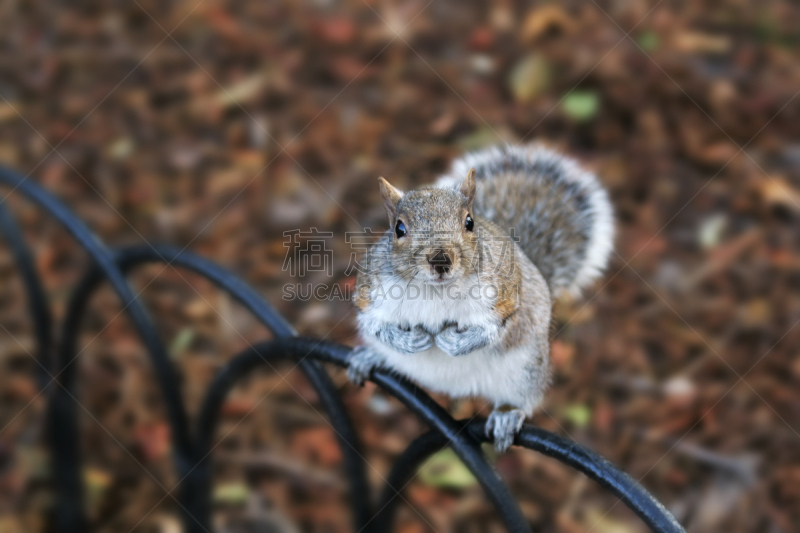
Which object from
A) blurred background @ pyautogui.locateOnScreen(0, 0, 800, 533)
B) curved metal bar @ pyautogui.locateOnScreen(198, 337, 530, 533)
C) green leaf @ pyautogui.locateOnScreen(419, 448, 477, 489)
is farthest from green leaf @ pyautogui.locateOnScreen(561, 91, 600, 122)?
curved metal bar @ pyautogui.locateOnScreen(198, 337, 530, 533)

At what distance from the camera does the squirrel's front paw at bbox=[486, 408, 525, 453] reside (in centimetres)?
97

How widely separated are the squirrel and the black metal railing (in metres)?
0.07

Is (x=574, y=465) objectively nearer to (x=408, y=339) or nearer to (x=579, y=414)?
(x=408, y=339)

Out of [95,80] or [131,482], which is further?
[95,80]

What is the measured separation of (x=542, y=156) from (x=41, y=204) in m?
0.93

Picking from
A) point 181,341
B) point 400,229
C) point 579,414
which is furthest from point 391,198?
point 181,341

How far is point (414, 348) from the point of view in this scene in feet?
3.30

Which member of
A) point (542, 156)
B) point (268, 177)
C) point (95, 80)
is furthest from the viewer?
point (95, 80)

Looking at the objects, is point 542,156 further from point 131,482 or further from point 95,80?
point 95,80

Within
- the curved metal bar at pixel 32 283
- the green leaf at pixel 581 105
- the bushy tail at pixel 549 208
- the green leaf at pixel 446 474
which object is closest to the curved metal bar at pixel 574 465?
the bushy tail at pixel 549 208

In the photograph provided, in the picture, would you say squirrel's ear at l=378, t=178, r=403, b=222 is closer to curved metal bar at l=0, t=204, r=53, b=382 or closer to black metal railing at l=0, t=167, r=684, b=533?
black metal railing at l=0, t=167, r=684, b=533

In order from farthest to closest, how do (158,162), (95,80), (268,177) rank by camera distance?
(95,80), (158,162), (268,177)

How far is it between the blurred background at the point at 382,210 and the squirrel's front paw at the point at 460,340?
0.54 metres

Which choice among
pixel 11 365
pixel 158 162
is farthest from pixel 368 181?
pixel 11 365
